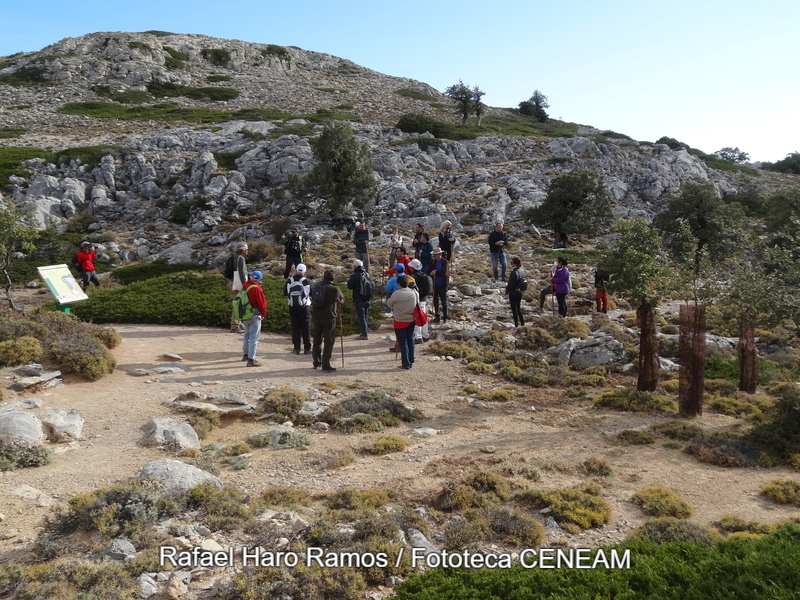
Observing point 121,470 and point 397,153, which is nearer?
point 121,470

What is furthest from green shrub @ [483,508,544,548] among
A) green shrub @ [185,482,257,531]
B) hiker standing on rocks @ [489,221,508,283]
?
hiker standing on rocks @ [489,221,508,283]

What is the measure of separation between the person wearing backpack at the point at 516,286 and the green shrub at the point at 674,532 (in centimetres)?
908

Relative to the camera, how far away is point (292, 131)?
160ft

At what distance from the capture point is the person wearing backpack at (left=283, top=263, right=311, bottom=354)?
1219 centimetres

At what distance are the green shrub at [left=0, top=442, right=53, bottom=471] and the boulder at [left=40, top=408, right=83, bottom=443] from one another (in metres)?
0.65

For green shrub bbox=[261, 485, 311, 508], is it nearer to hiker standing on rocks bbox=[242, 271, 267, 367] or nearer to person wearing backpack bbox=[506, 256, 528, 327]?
hiker standing on rocks bbox=[242, 271, 267, 367]

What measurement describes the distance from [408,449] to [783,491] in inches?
211

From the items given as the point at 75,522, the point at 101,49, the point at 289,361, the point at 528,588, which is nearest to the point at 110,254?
the point at 289,361

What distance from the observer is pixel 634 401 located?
1045 cm

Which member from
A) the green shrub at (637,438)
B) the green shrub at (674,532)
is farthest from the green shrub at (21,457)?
the green shrub at (637,438)

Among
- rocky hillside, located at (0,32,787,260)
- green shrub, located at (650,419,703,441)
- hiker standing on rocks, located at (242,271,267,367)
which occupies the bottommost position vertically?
green shrub, located at (650,419,703,441)

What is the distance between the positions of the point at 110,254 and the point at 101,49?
64.5 m

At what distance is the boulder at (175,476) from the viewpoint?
585 cm

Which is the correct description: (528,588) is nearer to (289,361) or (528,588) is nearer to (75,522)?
(75,522)
